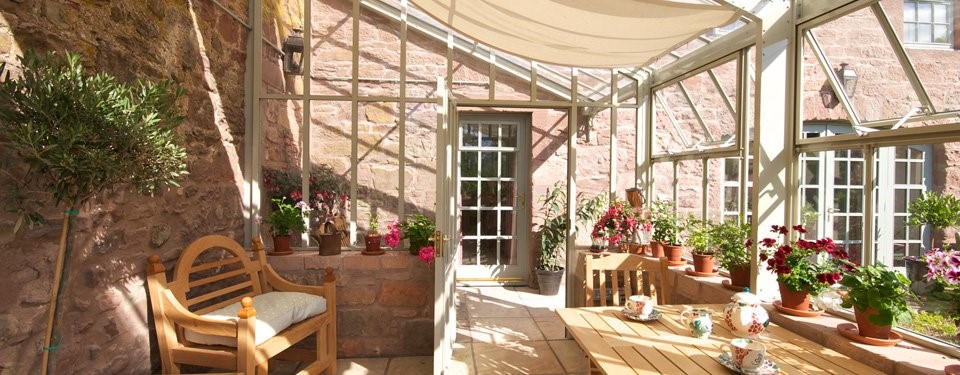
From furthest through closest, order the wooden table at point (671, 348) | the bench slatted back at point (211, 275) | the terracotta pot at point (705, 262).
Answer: the terracotta pot at point (705, 262) → the bench slatted back at point (211, 275) → the wooden table at point (671, 348)

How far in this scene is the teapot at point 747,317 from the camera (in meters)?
1.74

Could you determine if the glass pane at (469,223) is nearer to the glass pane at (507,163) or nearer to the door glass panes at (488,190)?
the door glass panes at (488,190)

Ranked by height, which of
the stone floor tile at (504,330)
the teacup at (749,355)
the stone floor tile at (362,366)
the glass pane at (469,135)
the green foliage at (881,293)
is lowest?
the stone floor tile at (362,366)

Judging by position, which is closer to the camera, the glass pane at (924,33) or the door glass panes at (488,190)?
the glass pane at (924,33)

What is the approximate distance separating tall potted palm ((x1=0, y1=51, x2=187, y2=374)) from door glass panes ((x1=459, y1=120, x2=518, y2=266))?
3505 millimetres

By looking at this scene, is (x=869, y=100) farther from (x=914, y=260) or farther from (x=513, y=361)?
(x=513, y=361)

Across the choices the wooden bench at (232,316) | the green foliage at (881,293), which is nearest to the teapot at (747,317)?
the green foliage at (881,293)

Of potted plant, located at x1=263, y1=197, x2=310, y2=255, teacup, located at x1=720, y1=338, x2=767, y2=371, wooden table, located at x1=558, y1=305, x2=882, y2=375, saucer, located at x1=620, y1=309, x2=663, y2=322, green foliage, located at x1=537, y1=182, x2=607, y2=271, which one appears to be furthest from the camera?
green foliage, located at x1=537, y1=182, x2=607, y2=271

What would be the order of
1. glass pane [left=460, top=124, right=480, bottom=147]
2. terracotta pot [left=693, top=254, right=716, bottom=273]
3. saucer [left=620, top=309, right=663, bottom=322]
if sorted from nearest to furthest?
1. saucer [left=620, top=309, right=663, bottom=322]
2. terracotta pot [left=693, top=254, right=716, bottom=273]
3. glass pane [left=460, top=124, right=480, bottom=147]

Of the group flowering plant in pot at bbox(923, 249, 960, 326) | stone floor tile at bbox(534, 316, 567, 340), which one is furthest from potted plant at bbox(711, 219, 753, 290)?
stone floor tile at bbox(534, 316, 567, 340)

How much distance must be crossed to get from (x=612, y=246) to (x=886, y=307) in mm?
2286

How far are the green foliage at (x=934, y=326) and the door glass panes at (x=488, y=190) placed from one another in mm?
3553

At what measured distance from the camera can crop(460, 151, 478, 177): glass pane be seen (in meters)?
5.08

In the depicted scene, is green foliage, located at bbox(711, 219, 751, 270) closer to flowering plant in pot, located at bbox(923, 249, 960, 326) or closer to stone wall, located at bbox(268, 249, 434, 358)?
flowering plant in pot, located at bbox(923, 249, 960, 326)
